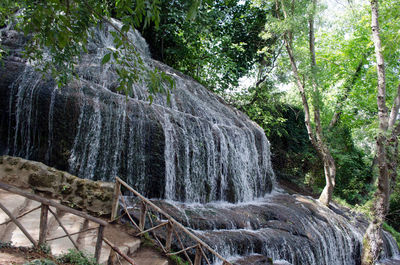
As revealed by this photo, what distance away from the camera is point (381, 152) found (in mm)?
8266

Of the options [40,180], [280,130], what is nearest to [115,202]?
[40,180]

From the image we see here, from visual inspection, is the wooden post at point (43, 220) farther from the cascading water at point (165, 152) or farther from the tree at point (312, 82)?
the tree at point (312, 82)

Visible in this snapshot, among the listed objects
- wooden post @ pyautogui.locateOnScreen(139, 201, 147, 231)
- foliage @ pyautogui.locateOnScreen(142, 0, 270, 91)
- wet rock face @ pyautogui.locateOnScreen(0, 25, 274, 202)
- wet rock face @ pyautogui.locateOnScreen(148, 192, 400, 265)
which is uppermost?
foliage @ pyautogui.locateOnScreen(142, 0, 270, 91)

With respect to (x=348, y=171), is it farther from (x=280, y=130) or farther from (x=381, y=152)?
(x=381, y=152)

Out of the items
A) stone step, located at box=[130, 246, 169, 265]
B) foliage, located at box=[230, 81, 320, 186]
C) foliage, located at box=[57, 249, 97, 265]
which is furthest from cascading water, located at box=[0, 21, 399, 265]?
foliage, located at box=[230, 81, 320, 186]

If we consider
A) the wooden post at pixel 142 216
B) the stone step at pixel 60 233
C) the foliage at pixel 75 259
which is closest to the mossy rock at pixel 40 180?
the stone step at pixel 60 233

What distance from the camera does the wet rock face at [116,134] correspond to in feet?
20.8

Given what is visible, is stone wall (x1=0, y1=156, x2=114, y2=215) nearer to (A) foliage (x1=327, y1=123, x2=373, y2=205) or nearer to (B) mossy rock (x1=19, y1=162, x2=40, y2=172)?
(B) mossy rock (x1=19, y1=162, x2=40, y2=172)

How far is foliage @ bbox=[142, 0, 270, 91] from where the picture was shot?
13758 mm

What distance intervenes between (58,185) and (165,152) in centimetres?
297

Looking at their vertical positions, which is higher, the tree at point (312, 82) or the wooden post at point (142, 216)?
the tree at point (312, 82)

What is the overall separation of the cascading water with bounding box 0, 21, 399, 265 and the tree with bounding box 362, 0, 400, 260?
86 centimetres

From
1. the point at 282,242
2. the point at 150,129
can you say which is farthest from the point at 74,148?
the point at 282,242

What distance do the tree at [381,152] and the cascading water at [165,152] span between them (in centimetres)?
86
